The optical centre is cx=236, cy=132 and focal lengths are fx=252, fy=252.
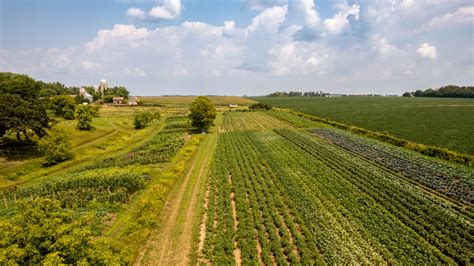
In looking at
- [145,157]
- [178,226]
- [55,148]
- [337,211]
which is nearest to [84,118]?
[55,148]

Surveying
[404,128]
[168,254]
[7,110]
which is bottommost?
[168,254]

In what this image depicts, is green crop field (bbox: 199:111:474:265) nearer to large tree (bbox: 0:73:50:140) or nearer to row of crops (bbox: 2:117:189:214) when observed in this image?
row of crops (bbox: 2:117:189:214)

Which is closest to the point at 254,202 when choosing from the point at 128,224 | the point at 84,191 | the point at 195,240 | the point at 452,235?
the point at 195,240

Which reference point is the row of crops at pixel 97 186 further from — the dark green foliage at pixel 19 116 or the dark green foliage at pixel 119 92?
the dark green foliage at pixel 119 92

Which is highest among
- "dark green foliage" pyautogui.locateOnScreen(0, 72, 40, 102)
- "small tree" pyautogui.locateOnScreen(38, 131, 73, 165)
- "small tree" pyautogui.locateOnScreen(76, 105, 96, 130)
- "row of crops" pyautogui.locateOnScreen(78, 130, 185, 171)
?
"dark green foliage" pyautogui.locateOnScreen(0, 72, 40, 102)

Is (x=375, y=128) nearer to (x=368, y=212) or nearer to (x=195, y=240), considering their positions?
(x=368, y=212)

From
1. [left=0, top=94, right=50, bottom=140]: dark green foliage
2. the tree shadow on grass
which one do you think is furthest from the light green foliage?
the tree shadow on grass

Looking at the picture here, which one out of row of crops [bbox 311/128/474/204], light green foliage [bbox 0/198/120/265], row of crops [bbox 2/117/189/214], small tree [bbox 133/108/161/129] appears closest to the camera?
light green foliage [bbox 0/198/120/265]

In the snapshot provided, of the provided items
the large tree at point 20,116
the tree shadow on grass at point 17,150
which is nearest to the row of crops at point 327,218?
the large tree at point 20,116
